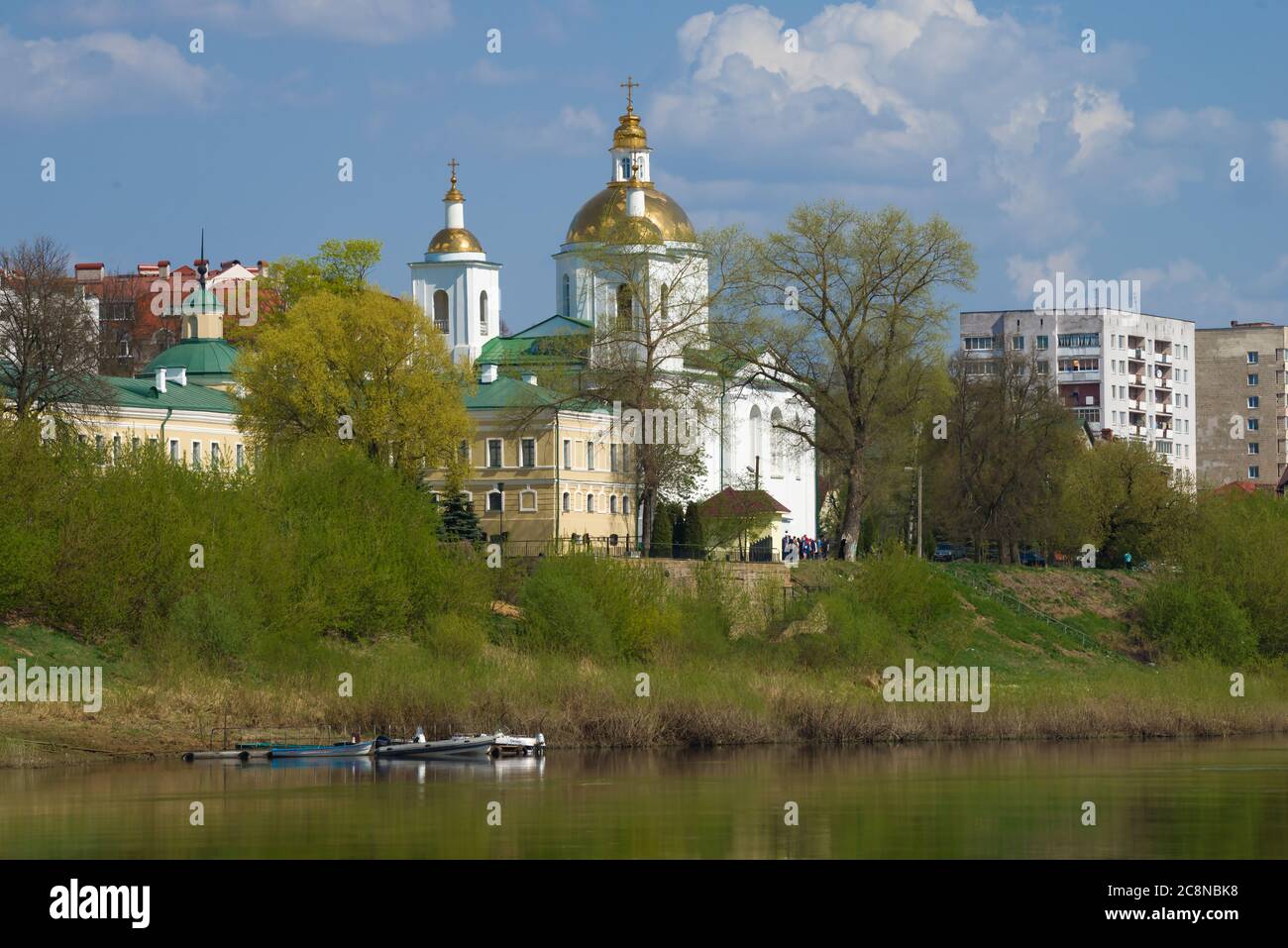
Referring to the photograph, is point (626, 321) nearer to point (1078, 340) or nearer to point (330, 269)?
point (330, 269)

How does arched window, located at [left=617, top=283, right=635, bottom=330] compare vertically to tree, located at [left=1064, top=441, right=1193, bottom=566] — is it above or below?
above

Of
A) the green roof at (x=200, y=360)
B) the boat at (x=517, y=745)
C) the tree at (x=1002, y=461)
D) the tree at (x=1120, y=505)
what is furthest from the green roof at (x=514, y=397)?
the boat at (x=517, y=745)

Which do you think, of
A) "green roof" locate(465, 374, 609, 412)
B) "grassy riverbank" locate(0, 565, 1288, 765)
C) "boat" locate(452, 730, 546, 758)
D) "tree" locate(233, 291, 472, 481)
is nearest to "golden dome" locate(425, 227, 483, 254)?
"green roof" locate(465, 374, 609, 412)

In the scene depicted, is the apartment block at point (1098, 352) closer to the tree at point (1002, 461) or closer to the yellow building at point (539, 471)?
the tree at point (1002, 461)

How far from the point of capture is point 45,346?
66.9 metres

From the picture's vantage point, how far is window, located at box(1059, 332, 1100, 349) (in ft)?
508

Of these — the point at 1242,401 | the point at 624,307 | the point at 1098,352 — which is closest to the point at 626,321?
the point at 624,307

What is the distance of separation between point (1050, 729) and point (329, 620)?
16.6 meters

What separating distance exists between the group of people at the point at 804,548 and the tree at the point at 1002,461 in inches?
217

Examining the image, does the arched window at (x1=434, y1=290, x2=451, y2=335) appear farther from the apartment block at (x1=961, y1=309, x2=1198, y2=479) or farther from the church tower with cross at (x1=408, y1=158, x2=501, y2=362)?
the apartment block at (x1=961, y1=309, x2=1198, y2=479)

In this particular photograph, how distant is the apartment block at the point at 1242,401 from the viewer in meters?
160

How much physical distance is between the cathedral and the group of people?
328cm

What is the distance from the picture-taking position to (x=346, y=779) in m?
39.8

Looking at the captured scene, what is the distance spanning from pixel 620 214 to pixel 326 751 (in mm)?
55289
